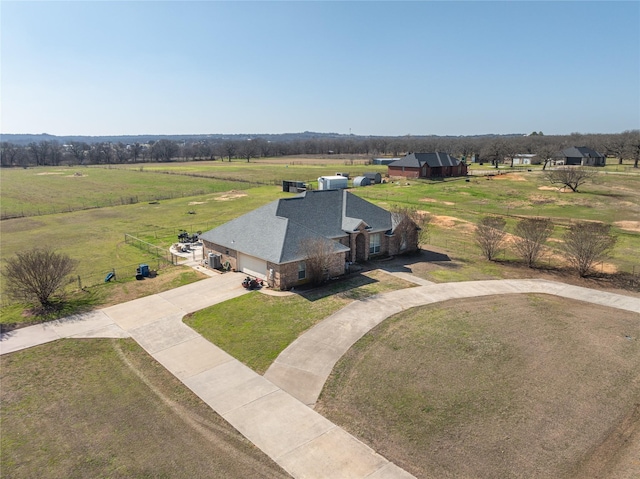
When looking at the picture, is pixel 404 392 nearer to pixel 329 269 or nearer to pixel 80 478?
pixel 80 478

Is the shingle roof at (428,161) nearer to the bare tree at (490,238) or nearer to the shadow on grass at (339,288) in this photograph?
the bare tree at (490,238)

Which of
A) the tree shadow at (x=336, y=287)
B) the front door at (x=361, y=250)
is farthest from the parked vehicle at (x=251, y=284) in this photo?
the front door at (x=361, y=250)

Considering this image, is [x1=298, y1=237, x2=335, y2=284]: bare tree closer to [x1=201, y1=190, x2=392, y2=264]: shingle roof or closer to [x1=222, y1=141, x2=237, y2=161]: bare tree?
[x1=201, y1=190, x2=392, y2=264]: shingle roof

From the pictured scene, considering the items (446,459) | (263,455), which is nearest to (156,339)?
(263,455)

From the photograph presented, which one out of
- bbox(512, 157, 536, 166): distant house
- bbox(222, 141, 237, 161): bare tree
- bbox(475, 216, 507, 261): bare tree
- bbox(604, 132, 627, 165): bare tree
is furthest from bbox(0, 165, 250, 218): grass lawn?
bbox(604, 132, 627, 165): bare tree

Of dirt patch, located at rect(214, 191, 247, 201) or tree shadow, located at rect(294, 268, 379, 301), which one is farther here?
dirt patch, located at rect(214, 191, 247, 201)

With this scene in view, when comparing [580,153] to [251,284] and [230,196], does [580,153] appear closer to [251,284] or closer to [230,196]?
[230,196]

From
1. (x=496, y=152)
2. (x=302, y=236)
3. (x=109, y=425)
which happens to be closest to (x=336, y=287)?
(x=302, y=236)
